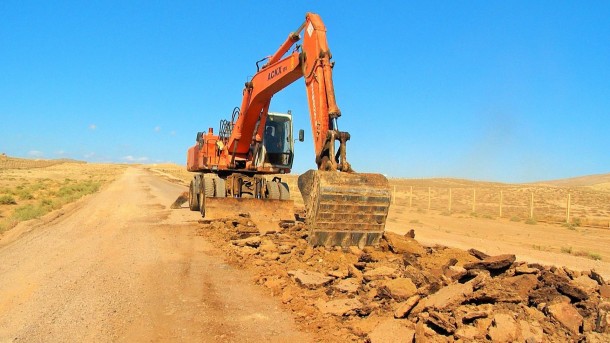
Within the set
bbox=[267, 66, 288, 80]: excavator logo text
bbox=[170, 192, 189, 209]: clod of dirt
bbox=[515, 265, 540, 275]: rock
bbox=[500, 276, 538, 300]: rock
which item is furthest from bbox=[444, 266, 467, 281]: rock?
bbox=[170, 192, 189, 209]: clod of dirt

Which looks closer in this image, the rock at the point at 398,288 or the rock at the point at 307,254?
the rock at the point at 398,288

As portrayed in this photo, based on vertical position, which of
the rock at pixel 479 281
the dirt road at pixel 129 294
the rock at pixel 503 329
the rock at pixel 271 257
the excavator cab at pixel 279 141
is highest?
the excavator cab at pixel 279 141

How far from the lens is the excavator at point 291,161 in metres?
8.79

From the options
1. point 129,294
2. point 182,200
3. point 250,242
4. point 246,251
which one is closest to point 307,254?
point 246,251

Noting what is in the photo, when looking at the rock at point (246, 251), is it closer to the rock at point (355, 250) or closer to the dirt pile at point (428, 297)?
the dirt pile at point (428, 297)

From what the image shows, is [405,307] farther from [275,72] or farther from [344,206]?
[275,72]

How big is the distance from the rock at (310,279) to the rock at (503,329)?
2.72 meters

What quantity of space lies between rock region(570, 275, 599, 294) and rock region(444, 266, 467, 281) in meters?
1.37

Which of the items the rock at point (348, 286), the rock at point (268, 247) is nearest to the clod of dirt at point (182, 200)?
the rock at point (268, 247)

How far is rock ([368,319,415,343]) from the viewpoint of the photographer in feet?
16.5

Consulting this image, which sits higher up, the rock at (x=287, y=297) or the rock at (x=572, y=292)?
the rock at (x=572, y=292)

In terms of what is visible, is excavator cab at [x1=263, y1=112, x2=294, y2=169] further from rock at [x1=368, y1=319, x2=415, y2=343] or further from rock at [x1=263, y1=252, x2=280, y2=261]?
rock at [x1=368, y1=319, x2=415, y2=343]

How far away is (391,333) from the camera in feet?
17.0

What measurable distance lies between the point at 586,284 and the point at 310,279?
12.6ft
